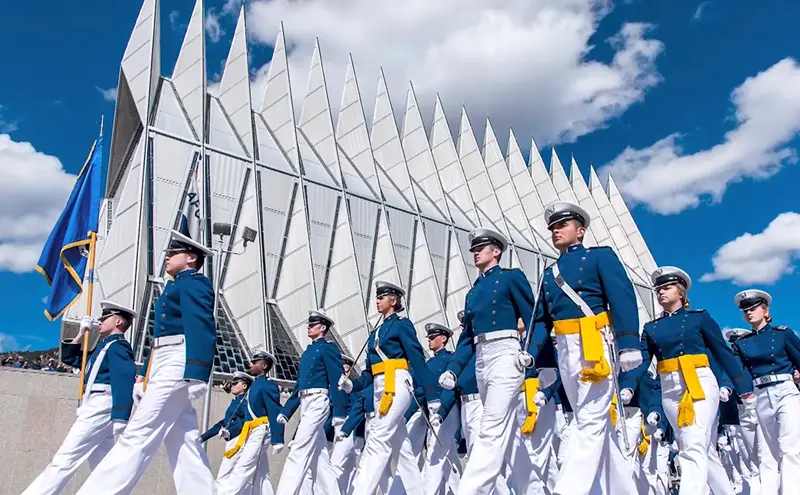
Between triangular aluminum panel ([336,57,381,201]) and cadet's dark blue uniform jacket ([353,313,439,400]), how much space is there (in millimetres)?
21581

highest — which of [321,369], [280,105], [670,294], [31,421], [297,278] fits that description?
[280,105]

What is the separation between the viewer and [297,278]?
2477 centimetres

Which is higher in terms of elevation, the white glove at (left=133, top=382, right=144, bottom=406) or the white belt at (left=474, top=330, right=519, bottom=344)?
the white belt at (left=474, top=330, right=519, bottom=344)

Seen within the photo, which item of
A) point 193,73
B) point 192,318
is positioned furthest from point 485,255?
point 193,73

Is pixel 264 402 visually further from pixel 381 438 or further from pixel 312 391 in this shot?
pixel 381 438

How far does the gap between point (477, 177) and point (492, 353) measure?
34.6 m

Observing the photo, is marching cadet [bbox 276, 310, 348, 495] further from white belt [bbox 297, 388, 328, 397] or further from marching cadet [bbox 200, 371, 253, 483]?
marching cadet [bbox 200, 371, 253, 483]

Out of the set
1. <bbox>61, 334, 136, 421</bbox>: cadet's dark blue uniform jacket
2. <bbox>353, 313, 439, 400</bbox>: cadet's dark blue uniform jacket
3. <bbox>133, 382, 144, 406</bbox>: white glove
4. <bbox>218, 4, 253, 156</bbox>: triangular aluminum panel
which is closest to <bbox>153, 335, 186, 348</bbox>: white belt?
<bbox>133, 382, 144, 406</bbox>: white glove

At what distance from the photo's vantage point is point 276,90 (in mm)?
29203

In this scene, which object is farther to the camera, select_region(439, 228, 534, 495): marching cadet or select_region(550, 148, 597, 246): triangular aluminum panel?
select_region(550, 148, 597, 246): triangular aluminum panel

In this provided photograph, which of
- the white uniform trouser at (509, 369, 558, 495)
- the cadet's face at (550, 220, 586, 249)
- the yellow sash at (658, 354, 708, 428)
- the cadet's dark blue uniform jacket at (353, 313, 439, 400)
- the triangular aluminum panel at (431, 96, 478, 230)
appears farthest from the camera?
the triangular aluminum panel at (431, 96, 478, 230)

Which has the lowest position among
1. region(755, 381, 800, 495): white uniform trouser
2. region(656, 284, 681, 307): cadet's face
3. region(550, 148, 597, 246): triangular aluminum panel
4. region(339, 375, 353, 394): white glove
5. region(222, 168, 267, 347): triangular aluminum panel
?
region(755, 381, 800, 495): white uniform trouser

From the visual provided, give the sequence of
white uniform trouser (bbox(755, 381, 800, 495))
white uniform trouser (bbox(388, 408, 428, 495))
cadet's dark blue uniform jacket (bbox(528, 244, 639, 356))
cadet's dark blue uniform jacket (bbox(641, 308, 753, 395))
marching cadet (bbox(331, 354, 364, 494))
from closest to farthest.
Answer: cadet's dark blue uniform jacket (bbox(528, 244, 639, 356)) < cadet's dark blue uniform jacket (bbox(641, 308, 753, 395)) < white uniform trouser (bbox(755, 381, 800, 495)) < white uniform trouser (bbox(388, 408, 428, 495)) < marching cadet (bbox(331, 354, 364, 494))

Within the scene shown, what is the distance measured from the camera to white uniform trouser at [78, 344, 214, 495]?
4930 mm
